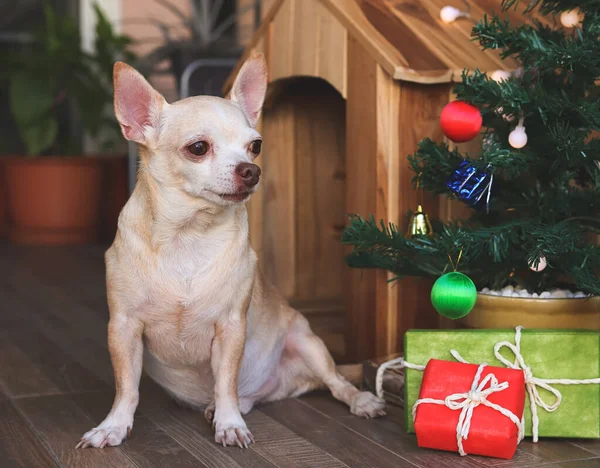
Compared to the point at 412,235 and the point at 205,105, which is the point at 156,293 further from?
the point at 412,235

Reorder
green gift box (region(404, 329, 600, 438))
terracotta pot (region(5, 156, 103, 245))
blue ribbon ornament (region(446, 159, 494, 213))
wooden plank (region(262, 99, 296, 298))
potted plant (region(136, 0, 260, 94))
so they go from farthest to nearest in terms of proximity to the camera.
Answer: terracotta pot (region(5, 156, 103, 245)) → potted plant (region(136, 0, 260, 94)) → wooden plank (region(262, 99, 296, 298)) → blue ribbon ornament (region(446, 159, 494, 213)) → green gift box (region(404, 329, 600, 438))

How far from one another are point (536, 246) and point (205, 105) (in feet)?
2.43

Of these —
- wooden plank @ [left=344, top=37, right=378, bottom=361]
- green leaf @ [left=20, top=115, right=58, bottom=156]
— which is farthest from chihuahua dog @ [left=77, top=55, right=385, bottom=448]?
green leaf @ [left=20, top=115, right=58, bottom=156]

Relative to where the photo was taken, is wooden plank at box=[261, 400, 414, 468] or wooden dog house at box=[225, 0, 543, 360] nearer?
wooden plank at box=[261, 400, 414, 468]

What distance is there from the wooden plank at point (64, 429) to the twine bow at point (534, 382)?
784 mm

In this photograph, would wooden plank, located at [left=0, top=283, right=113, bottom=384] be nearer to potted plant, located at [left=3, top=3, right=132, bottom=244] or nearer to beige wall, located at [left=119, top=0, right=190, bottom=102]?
potted plant, located at [left=3, top=3, right=132, bottom=244]

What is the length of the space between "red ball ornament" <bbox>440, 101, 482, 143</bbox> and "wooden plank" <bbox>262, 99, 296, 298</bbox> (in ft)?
3.53

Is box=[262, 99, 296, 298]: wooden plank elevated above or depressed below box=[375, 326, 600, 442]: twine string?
above

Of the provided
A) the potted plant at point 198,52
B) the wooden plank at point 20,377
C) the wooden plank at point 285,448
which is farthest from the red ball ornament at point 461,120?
the potted plant at point 198,52

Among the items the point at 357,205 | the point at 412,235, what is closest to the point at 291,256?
the point at 357,205

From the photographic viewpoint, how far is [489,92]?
194 centimetres

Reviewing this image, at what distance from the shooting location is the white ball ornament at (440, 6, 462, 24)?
7.79 ft

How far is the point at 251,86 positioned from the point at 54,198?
3108mm

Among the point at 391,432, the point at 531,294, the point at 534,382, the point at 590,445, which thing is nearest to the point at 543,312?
the point at 531,294
